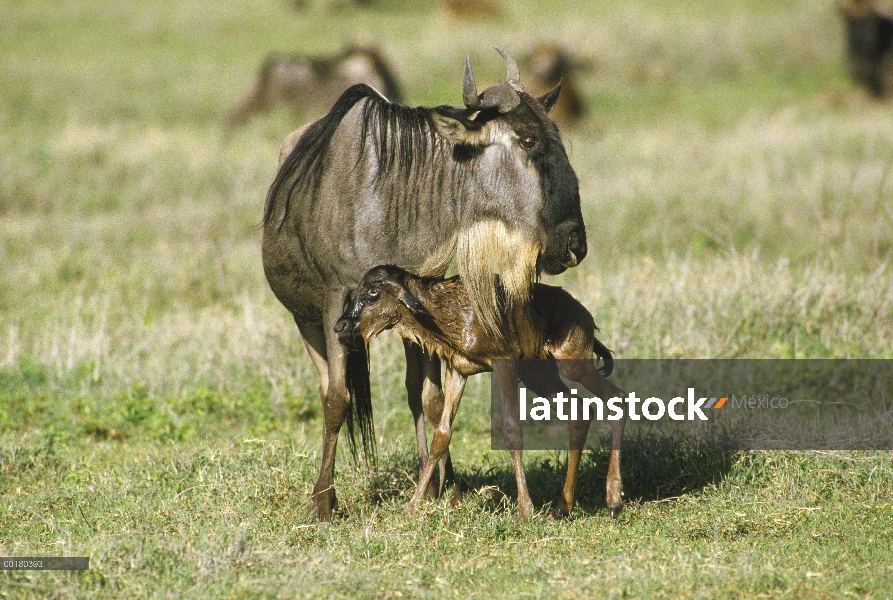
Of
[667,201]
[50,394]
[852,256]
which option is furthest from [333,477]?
[667,201]

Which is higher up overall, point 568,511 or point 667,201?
point 667,201

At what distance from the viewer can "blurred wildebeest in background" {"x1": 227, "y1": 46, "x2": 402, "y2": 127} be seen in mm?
19328

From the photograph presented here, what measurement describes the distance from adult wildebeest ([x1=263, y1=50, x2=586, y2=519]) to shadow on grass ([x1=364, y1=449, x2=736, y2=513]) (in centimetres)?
38

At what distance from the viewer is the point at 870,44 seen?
23609 mm

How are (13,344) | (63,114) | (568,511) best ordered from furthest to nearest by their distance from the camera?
1. (63,114)
2. (13,344)
3. (568,511)

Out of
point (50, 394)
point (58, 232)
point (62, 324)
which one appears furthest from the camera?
point (58, 232)

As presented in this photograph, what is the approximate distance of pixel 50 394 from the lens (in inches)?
343

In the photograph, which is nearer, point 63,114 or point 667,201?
point 667,201

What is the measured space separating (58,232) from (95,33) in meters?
16.8

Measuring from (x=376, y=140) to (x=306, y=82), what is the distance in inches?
560

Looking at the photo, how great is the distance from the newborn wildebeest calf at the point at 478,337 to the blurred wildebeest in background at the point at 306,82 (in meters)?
13.6

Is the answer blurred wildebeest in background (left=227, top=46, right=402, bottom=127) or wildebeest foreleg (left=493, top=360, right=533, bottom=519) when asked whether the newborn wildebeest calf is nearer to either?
wildebeest foreleg (left=493, top=360, right=533, bottom=519)

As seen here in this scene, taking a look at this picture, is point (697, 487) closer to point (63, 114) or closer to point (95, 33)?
point (63, 114)

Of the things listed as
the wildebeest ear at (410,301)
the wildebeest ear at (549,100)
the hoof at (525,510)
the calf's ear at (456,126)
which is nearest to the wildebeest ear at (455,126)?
the calf's ear at (456,126)
